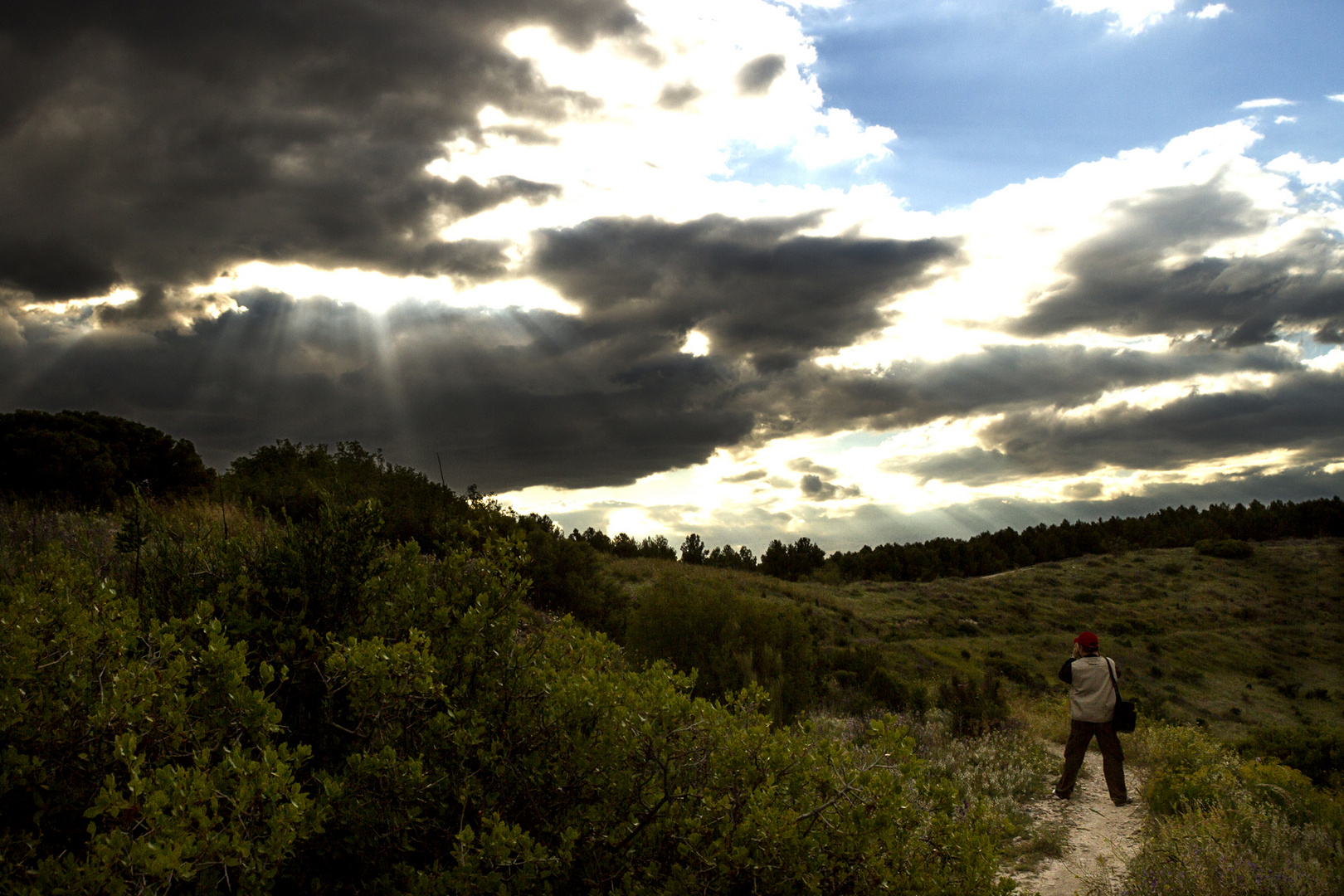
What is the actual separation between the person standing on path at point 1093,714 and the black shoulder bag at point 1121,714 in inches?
0.9

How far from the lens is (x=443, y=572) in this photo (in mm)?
4379

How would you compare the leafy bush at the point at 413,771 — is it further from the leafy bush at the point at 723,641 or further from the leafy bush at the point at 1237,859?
the leafy bush at the point at 723,641

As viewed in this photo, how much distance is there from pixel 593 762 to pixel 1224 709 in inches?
2006

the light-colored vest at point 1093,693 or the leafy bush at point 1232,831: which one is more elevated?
the light-colored vest at point 1093,693

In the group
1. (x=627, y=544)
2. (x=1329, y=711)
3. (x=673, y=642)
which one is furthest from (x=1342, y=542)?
(x=673, y=642)

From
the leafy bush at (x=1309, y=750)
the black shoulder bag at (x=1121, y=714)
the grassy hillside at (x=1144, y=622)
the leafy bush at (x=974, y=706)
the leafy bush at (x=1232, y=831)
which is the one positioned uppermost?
the black shoulder bag at (x=1121, y=714)

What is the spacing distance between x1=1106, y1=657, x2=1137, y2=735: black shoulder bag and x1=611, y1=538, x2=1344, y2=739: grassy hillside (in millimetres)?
10925

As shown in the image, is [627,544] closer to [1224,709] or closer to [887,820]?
[1224,709]

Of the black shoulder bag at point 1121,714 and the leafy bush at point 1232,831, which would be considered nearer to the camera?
the leafy bush at point 1232,831

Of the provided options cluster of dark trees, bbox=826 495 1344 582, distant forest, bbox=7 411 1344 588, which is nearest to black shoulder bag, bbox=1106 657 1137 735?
distant forest, bbox=7 411 1344 588

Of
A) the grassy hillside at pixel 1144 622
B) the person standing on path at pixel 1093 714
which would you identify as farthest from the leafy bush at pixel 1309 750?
the grassy hillside at pixel 1144 622

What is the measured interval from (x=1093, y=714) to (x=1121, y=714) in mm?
344

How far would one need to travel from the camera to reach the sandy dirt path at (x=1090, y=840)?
7531 mm

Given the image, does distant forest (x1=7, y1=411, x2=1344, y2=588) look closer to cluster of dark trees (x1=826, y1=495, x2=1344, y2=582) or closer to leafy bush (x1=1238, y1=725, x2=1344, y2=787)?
leafy bush (x1=1238, y1=725, x2=1344, y2=787)
